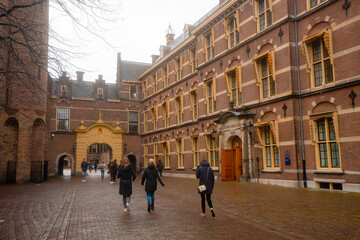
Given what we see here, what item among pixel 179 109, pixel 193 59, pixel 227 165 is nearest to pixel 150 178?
pixel 227 165

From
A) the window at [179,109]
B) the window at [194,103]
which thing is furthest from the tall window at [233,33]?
the window at [179,109]

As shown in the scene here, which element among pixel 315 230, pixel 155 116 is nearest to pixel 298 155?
pixel 315 230

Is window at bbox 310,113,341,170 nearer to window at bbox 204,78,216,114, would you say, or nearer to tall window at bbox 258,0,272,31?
tall window at bbox 258,0,272,31

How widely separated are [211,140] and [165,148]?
9587 mm

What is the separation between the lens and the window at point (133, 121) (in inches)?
1542

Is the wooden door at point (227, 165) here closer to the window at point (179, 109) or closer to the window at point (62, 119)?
the window at point (179, 109)

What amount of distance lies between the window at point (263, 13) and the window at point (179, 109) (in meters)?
11.8

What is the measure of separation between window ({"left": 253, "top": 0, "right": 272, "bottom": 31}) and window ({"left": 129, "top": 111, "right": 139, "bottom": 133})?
80.0ft

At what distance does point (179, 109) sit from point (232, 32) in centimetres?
1052

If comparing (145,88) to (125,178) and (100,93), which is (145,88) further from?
(125,178)

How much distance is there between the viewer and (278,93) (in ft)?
53.4

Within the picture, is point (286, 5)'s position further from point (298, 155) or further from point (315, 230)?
point (315, 230)

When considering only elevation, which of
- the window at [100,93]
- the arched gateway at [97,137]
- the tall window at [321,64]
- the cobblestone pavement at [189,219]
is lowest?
the cobblestone pavement at [189,219]

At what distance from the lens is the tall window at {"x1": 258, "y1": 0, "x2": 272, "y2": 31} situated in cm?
1727
